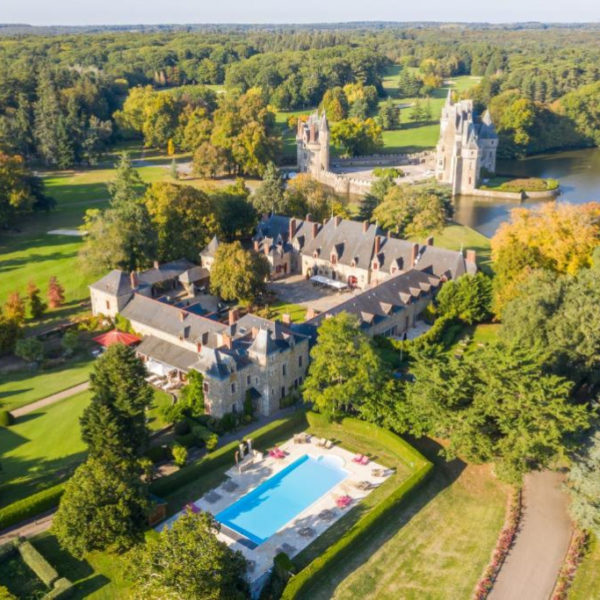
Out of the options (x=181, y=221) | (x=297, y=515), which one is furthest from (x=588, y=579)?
(x=181, y=221)

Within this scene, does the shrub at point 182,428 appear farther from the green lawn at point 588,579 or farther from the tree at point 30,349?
the green lawn at point 588,579

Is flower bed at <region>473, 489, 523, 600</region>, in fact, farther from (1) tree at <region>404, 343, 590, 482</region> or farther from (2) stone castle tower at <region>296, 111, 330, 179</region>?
(2) stone castle tower at <region>296, 111, 330, 179</region>

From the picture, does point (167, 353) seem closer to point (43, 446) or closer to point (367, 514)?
point (43, 446)

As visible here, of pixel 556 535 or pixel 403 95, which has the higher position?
pixel 403 95

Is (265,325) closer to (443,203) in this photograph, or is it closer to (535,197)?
(443,203)

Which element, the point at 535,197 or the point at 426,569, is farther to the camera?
the point at 535,197

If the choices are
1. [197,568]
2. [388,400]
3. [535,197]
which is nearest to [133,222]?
[388,400]

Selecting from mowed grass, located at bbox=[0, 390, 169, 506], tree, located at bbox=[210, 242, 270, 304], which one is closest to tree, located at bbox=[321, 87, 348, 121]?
tree, located at bbox=[210, 242, 270, 304]
